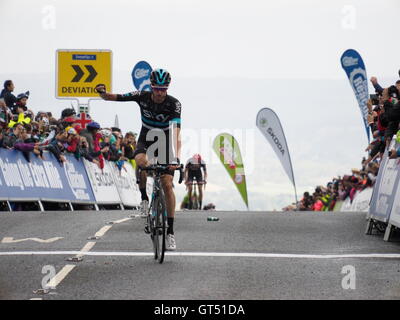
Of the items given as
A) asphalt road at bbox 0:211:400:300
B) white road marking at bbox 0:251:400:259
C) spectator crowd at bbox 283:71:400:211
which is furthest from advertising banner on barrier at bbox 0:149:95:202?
white road marking at bbox 0:251:400:259

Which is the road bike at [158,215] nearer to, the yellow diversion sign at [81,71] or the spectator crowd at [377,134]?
the spectator crowd at [377,134]

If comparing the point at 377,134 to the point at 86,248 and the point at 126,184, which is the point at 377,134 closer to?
the point at 86,248

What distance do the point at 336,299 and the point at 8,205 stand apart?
13367mm

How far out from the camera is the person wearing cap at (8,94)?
2245cm

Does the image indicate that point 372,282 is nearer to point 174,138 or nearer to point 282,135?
point 174,138

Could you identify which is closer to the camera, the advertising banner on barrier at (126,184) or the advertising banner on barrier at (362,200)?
the advertising banner on barrier at (362,200)

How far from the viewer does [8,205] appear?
68.1 feet

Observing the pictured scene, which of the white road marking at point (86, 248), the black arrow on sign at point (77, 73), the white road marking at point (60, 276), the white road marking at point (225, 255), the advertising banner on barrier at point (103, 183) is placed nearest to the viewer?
the white road marking at point (60, 276)

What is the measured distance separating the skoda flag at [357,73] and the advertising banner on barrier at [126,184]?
7.68m

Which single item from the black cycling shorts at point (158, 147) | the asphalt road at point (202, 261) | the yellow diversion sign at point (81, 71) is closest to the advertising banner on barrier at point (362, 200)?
the yellow diversion sign at point (81, 71)

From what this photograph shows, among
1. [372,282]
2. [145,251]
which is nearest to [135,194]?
[145,251]

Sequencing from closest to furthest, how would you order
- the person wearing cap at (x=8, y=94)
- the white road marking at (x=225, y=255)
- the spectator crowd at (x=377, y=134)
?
the white road marking at (x=225, y=255) → the spectator crowd at (x=377, y=134) → the person wearing cap at (x=8, y=94)

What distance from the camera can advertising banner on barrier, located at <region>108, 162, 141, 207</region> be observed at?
2895 centimetres

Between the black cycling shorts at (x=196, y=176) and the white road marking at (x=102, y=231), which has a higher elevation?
the white road marking at (x=102, y=231)
